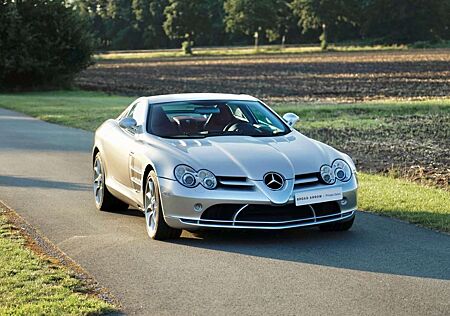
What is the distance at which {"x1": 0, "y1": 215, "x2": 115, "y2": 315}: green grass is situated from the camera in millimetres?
6707

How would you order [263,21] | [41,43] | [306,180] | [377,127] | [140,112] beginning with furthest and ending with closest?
[263,21], [41,43], [377,127], [140,112], [306,180]

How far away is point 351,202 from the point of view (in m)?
9.34

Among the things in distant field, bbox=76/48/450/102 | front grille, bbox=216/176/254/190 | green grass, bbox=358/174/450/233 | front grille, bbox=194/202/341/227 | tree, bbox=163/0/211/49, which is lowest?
tree, bbox=163/0/211/49

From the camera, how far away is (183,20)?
13175 centimetres

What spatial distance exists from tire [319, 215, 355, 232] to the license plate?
16.0 inches

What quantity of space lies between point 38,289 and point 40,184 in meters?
6.35

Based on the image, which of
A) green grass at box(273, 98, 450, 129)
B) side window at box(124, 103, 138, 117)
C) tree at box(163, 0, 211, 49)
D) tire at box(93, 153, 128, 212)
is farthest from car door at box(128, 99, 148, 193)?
tree at box(163, 0, 211, 49)

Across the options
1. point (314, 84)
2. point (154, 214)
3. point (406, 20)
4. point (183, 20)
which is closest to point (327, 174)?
point (154, 214)

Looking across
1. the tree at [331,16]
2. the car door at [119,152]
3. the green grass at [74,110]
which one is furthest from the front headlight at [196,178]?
the tree at [331,16]

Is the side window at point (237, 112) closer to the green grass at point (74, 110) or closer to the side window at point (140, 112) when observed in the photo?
the side window at point (140, 112)

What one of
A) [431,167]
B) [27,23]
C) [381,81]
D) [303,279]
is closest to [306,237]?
[303,279]

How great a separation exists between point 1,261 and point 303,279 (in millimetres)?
2499

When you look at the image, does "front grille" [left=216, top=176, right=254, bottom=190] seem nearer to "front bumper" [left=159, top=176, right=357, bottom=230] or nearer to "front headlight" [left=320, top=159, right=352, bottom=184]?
"front bumper" [left=159, top=176, right=357, bottom=230]

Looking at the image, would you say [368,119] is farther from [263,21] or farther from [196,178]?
[263,21]
